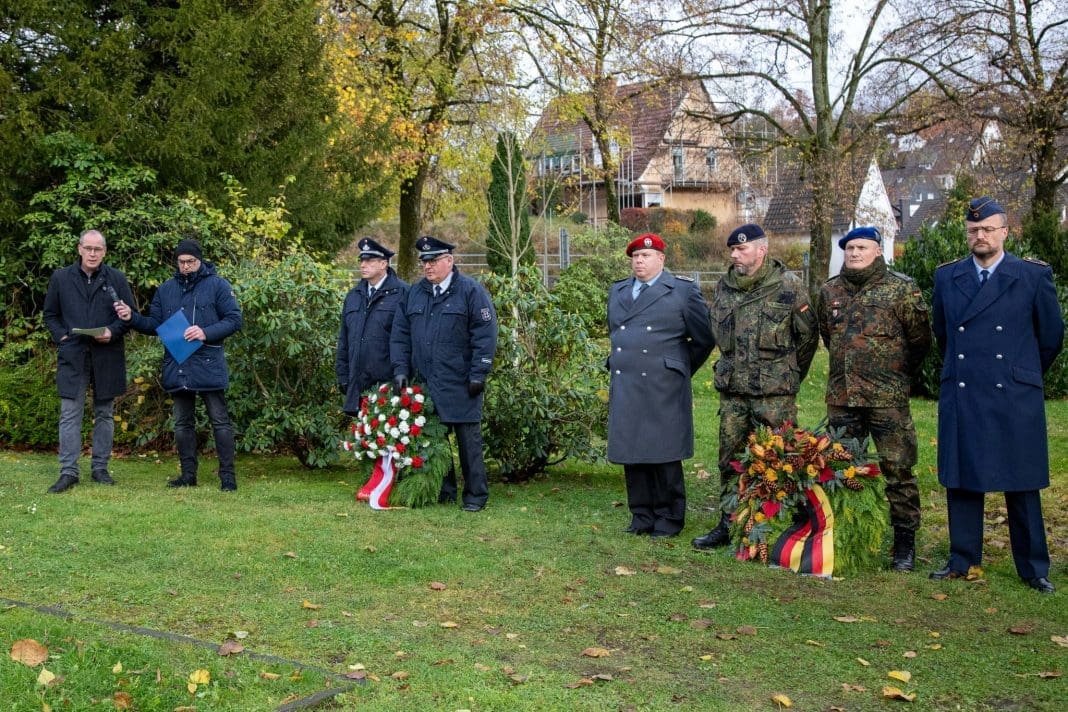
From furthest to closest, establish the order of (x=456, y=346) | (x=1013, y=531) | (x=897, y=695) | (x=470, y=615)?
(x=456, y=346) < (x=1013, y=531) < (x=470, y=615) < (x=897, y=695)

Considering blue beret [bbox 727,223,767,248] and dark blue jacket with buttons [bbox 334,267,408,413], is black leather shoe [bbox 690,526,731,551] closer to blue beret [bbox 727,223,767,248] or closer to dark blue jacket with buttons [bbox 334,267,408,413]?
blue beret [bbox 727,223,767,248]

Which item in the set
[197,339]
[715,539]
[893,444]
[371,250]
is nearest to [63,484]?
[197,339]

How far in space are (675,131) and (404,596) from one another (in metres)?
22.5

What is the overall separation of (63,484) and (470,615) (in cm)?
471

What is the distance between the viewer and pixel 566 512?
352 inches

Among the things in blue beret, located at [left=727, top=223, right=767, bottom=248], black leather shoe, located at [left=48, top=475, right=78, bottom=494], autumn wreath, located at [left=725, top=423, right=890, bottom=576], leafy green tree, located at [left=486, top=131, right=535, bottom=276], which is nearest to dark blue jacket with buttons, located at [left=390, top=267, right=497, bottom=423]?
blue beret, located at [left=727, top=223, right=767, bottom=248]

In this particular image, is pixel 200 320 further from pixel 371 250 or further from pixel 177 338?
pixel 371 250

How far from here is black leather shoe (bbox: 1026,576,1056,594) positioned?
21.1 ft

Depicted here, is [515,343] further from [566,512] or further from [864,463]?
[864,463]

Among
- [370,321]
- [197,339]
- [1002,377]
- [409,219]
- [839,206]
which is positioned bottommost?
[1002,377]

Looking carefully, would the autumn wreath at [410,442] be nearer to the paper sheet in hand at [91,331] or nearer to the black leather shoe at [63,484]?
the paper sheet in hand at [91,331]

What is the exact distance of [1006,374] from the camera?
6449 mm

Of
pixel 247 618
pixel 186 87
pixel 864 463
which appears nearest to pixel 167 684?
pixel 247 618

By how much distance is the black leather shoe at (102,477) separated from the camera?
31.0ft
